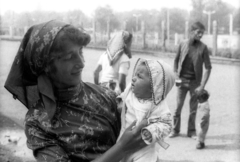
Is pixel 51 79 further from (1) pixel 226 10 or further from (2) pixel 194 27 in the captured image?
(1) pixel 226 10

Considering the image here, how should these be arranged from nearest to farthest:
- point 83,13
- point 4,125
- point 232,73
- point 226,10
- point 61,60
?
point 61,60 < point 4,125 < point 232,73 < point 83,13 < point 226,10

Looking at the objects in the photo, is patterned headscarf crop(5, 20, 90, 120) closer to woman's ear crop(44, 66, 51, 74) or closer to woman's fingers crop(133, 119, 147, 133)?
woman's ear crop(44, 66, 51, 74)

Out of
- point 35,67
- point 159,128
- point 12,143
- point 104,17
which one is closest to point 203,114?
point 12,143

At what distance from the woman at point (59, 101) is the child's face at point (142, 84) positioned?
0.33 metres

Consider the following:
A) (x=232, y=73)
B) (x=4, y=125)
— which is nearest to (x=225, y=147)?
(x=4, y=125)

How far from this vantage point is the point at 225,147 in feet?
21.9

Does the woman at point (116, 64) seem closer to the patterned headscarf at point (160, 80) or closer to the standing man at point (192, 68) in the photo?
the standing man at point (192, 68)

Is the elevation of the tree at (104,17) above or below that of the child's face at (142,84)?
above

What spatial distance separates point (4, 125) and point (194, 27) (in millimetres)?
4072

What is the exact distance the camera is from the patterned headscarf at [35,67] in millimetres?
1885

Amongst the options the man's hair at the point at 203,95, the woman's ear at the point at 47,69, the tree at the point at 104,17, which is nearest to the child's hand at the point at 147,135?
the woman's ear at the point at 47,69

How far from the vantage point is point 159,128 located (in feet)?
6.82

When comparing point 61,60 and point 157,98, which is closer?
point 61,60

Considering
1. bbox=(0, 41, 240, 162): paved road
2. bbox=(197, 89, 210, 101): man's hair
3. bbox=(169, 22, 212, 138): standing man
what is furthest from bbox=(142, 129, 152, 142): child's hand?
bbox=(169, 22, 212, 138): standing man
